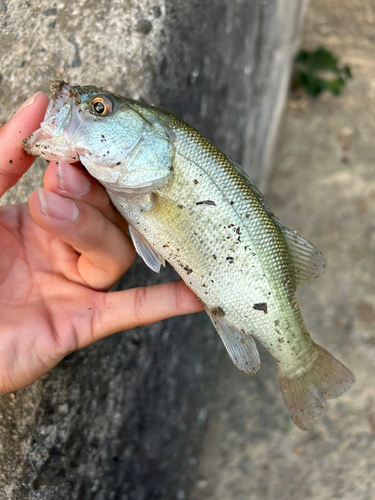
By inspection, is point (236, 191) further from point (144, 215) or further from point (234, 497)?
point (234, 497)

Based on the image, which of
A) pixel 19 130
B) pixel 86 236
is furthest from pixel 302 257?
pixel 19 130

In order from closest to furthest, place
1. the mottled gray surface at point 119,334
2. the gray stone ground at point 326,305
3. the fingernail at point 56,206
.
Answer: the fingernail at point 56,206 < the mottled gray surface at point 119,334 < the gray stone ground at point 326,305

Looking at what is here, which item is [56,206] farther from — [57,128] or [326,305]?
[326,305]

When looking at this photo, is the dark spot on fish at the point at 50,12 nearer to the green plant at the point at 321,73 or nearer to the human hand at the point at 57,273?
the human hand at the point at 57,273

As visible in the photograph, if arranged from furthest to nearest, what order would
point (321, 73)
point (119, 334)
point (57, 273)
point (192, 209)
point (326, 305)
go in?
point (321, 73) → point (326, 305) → point (119, 334) → point (57, 273) → point (192, 209)

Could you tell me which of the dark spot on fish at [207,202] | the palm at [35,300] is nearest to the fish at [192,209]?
the dark spot on fish at [207,202]

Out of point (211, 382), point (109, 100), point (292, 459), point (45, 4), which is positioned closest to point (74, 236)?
point (109, 100)

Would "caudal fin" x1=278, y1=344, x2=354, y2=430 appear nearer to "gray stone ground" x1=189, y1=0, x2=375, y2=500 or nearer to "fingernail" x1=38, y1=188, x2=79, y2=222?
"fingernail" x1=38, y1=188, x2=79, y2=222
